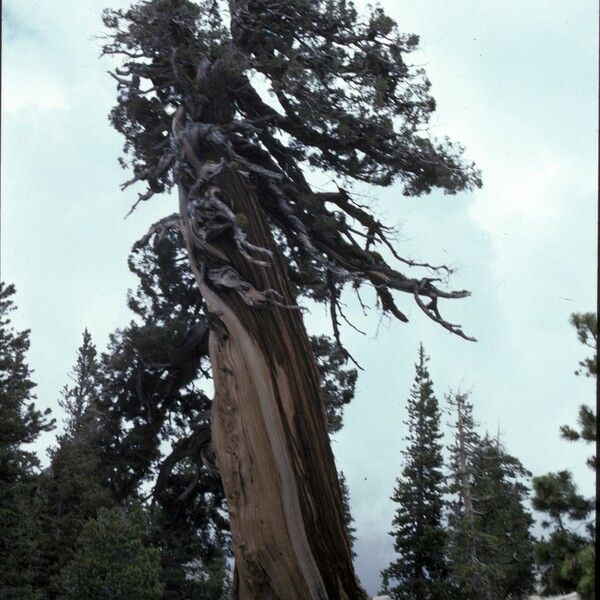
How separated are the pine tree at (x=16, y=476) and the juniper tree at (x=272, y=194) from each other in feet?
22.4

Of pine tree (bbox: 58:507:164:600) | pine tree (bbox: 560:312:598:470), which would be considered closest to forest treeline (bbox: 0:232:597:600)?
pine tree (bbox: 58:507:164:600)

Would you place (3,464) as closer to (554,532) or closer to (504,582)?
(554,532)

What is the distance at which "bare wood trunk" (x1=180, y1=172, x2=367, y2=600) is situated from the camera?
8680 millimetres

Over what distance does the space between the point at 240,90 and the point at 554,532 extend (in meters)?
8.53

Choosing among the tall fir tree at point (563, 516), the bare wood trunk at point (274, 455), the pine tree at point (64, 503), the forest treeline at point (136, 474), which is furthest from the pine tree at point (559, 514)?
the pine tree at point (64, 503)

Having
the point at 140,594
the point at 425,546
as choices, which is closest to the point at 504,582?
the point at 425,546

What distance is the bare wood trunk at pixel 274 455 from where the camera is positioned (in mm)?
8680

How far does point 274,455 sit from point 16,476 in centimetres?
1046

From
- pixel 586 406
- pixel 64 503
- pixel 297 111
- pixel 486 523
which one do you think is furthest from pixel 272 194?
pixel 486 523

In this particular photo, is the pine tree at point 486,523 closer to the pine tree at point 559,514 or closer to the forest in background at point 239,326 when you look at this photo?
the forest in background at point 239,326

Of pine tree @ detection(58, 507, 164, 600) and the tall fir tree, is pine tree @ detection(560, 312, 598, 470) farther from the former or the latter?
pine tree @ detection(58, 507, 164, 600)

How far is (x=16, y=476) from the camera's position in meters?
17.3

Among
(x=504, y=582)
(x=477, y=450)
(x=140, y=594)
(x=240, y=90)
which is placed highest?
(x=240, y=90)

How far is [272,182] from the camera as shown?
11.9 m
